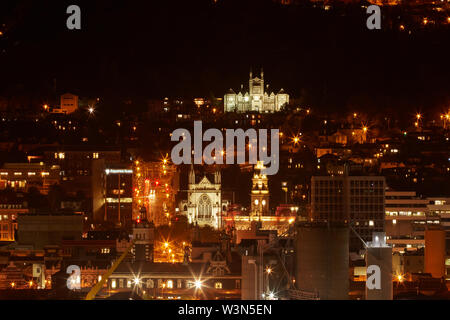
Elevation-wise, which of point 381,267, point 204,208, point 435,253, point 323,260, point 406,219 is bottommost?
point 381,267

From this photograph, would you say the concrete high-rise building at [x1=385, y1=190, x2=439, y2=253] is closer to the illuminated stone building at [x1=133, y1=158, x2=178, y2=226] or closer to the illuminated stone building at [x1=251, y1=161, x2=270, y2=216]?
the illuminated stone building at [x1=251, y1=161, x2=270, y2=216]

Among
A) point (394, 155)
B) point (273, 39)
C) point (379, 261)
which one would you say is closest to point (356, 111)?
point (394, 155)

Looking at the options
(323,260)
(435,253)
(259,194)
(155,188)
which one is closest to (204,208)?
(259,194)

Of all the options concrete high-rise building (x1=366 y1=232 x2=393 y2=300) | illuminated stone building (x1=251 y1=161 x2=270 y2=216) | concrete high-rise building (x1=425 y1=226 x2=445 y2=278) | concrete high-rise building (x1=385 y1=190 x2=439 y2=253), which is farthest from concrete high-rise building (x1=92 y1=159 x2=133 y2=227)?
concrete high-rise building (x1=366 y1=232 x2=393 y2=300)

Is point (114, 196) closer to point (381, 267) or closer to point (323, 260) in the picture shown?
point (323, 260)

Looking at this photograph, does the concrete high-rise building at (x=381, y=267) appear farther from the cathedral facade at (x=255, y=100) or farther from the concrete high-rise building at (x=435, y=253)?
the cathedral facade at (x=255, y=100)

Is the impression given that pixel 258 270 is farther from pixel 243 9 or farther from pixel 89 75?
pixel 243 9
